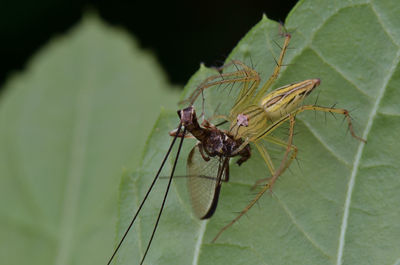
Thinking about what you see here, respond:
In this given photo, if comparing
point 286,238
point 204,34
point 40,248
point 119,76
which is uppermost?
point 204,34

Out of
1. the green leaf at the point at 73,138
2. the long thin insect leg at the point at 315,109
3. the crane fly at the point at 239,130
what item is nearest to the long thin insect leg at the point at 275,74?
the crane fly at the point at 239,130

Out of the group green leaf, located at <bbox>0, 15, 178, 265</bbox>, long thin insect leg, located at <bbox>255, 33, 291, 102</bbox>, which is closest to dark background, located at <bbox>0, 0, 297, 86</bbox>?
green leaf, located at <bbox>0, 15, 178, 265</bbox>

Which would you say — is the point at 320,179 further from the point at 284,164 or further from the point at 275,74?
the point at 275,74

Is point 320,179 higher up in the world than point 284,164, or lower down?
lower down

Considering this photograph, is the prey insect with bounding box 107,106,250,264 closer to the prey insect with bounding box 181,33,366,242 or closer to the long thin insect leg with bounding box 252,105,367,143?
the prey insect with bounding box 181,33,366,242

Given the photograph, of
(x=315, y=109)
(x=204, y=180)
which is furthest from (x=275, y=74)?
(x=204, y=180)

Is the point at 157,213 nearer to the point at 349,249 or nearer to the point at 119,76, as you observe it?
the point at 349,249

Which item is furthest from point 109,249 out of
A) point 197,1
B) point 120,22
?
point 197,1
